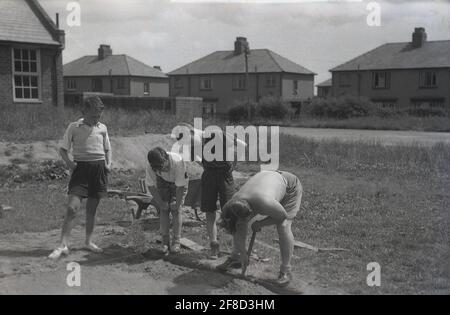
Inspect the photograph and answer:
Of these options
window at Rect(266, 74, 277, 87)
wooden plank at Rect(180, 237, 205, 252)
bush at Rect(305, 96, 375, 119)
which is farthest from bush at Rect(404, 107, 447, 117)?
wooden plank at Rect(180, 237, 205, 252)

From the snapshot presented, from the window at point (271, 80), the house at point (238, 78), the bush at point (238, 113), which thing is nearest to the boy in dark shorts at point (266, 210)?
the bush at point (238, 113)

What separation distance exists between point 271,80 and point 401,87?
12729 mm

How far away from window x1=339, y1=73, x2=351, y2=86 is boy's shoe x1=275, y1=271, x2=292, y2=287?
48399mm

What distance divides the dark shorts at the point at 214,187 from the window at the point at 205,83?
5112 centimetres

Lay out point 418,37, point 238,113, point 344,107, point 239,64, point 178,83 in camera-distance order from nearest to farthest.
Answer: point 344,107
point 238,113
point 418,37
point 239,64
point 178,83

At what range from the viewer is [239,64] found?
55.6 meters

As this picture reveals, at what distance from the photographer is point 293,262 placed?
629cm

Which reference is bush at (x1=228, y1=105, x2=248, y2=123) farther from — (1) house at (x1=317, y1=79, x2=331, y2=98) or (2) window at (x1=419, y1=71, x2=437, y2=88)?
(1) house at (x1=317, y1=79, x2=331, y2=98)

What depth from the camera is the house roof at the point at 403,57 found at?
154 feet

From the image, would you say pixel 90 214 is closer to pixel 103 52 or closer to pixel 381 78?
pixel 381 78

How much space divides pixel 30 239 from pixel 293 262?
3512 millimetres

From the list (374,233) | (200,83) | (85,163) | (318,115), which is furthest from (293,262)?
(200,83)

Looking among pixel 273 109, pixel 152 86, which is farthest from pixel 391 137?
pixel 152 86
